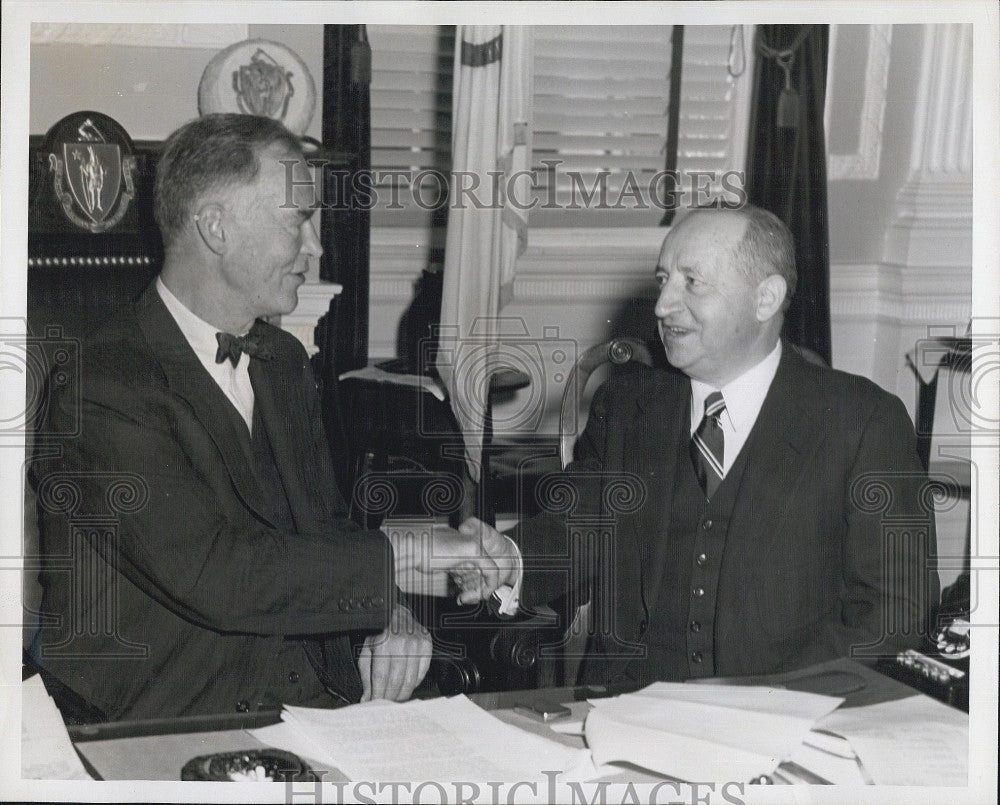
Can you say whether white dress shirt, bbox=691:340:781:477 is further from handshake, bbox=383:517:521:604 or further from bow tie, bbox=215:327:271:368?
bow tie, bbox=215:327:271:368

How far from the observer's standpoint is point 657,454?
8.95 ft

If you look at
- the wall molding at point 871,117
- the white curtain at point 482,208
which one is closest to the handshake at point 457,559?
the white curtain at point 482,208

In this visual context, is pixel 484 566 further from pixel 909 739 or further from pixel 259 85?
pixel 259 85

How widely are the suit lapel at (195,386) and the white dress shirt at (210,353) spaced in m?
0.01

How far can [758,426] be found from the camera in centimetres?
267

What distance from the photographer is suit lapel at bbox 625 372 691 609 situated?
2680mm

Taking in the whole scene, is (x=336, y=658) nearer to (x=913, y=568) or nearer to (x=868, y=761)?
(x=868, y=761)

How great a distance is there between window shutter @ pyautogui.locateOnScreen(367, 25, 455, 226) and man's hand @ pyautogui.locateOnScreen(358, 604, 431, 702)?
3.45 ft

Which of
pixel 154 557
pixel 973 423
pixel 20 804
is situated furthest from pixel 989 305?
pixel 20 804

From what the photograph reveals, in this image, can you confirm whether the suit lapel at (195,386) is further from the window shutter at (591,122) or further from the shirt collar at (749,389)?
the shirt collar at (749,389)

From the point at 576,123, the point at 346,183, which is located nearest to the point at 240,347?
the point at 346,183

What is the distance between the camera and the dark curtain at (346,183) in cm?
272

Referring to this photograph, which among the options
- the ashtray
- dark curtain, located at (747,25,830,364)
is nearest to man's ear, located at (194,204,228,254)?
the ashtray

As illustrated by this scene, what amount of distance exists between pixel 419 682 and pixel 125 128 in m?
1.61
